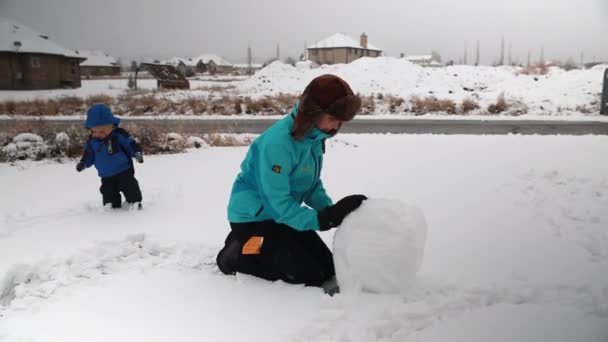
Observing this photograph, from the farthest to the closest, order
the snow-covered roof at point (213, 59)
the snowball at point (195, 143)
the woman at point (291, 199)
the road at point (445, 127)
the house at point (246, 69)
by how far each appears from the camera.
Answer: the snow-covered roof at point (213, 59) < the house at point (246, 69) < the road at point (445, 127) < the snowball at point (195, 143) < the woman at point (291, 199)

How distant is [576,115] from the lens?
44.0 feet

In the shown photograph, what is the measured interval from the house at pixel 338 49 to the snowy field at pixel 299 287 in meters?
42.3

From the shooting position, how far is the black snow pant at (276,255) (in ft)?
7.97

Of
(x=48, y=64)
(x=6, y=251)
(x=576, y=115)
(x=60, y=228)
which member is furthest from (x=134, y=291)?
(x=48, y=64)

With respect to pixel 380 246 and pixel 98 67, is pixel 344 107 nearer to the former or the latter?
pixel 380 246

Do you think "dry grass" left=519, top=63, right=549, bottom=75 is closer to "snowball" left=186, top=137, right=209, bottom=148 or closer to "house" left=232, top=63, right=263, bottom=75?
"snowball" left=186, top=137, right=209, bottom=148

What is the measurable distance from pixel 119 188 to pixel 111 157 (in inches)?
11.1

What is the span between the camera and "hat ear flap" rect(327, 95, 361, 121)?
210cm

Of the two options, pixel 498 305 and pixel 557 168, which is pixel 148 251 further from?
pixel 557 168

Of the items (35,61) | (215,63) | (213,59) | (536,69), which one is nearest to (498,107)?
(536,69)

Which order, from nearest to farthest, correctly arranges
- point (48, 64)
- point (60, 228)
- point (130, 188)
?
point (60, 228), point (130, 188), point (48, 64)

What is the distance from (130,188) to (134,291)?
66.9 inches

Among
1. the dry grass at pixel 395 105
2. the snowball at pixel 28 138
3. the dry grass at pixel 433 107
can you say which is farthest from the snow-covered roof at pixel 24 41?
the dry grass at pixel 433 107

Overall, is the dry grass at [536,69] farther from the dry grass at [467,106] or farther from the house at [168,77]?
the house at [168,77]
